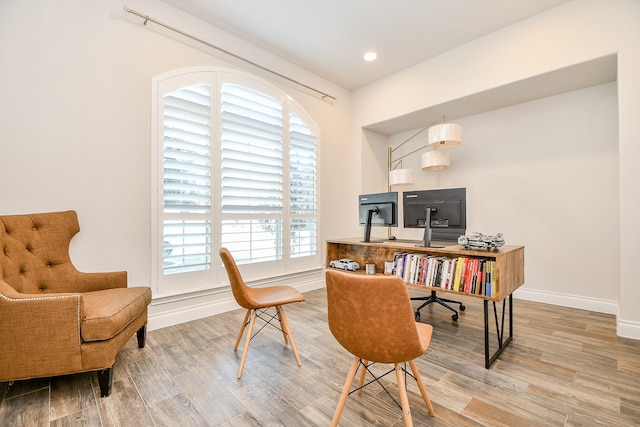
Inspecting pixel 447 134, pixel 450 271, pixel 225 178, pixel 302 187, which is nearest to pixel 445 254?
pixel 450 271

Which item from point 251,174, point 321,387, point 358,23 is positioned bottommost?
point 321,387

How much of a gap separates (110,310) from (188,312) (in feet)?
4.14

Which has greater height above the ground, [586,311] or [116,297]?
[116,297]

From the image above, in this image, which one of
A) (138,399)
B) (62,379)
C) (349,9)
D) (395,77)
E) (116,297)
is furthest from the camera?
(395,77)

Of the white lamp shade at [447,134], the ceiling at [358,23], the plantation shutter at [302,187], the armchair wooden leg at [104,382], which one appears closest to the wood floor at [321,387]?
the armchair wooden leg at [104,382]

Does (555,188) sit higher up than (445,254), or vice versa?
(555,188)

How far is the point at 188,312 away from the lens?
2.94 meters

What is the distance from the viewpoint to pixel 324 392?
173 cm

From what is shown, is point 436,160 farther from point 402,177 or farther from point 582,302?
point 582,302

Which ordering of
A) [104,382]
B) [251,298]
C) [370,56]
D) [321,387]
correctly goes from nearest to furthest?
[104,382]
[321,387]
[251,298]
[370,56]

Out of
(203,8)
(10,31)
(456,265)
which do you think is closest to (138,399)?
(456,265)

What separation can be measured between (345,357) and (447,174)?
3375mm

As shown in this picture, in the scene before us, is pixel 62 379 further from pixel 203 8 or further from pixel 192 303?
pixel 203 8

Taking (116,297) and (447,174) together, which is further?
(447,174)
